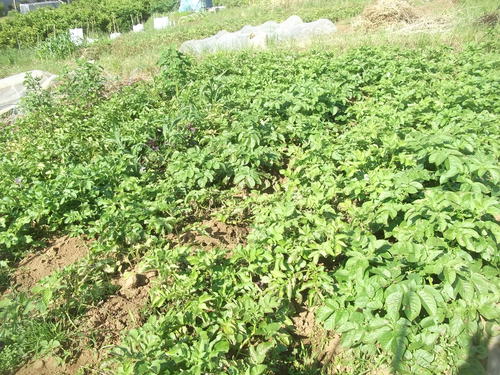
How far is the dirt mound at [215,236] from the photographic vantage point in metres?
3.06

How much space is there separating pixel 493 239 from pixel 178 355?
2094mm

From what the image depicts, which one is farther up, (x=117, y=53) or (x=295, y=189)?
(x=117, y=53)

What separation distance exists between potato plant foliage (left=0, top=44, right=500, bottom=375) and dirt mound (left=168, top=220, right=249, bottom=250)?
78 millimetres

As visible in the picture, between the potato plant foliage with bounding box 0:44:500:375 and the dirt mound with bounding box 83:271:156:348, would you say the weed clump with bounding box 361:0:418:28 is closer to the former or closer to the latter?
the potato plant foliage with bounding box 0:44:500:375

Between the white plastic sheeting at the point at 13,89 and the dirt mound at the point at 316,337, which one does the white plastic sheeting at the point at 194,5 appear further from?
the dirt mound at the point at 316,337

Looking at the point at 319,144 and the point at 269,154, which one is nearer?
the point at 319,144

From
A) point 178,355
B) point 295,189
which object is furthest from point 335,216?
point 178,355

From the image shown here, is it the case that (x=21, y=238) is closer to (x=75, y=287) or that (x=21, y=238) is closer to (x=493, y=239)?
(x=75, y=287)

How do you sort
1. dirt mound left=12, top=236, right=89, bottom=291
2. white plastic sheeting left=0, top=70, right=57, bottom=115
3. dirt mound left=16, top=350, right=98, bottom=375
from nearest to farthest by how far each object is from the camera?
dirt mound left=16, top=350, right=98, bottom=375 → dirt mound left=12, top=236, right=89, bottom=291 → white plastic sheeting left=0, top=70, right=57, bottom=115

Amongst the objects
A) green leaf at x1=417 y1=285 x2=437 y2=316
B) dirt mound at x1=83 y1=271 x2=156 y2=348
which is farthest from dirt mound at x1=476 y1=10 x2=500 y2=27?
dirt mound at x1=83 y1=271 x2=156 y2=348

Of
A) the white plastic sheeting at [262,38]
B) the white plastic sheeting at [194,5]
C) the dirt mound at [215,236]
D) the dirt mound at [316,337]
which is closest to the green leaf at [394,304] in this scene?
the dirt mound at [316,337]

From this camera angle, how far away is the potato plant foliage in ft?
6.60

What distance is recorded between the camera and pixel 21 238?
3.25 metres

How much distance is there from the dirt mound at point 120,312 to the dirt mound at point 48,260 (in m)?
0.63
